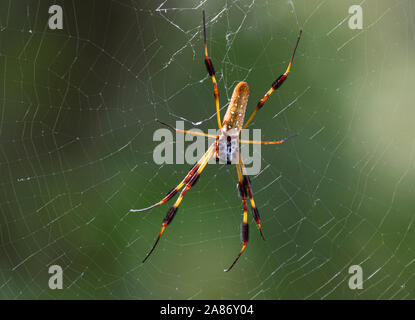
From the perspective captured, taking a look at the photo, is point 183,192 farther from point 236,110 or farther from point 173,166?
point 173,166

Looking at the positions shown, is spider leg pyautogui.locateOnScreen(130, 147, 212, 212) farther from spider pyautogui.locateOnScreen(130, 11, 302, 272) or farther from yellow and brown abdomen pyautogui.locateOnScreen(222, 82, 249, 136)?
yellow and brown abdomen pyautogui.locateOnScreen(222, 82, 249, 136)

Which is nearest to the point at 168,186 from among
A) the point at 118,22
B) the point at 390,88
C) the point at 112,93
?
the point at 112,93

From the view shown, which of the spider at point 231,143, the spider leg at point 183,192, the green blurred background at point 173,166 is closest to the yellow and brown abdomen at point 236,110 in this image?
the spider at point 231,143

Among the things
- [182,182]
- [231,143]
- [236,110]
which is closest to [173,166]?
[182,182]

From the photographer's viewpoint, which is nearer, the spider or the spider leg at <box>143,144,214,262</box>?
the spider

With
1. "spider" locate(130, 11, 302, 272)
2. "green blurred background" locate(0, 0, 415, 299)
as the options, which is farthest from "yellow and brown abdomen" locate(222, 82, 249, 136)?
"green blurred background" locate(0, 0, 415, 299)

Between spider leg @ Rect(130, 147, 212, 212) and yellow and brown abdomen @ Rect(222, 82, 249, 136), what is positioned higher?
yellow and brown abdomen @ Rect(222, 82, 249, 136)
